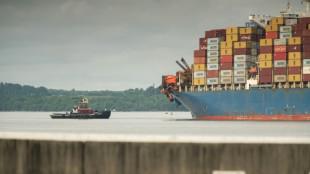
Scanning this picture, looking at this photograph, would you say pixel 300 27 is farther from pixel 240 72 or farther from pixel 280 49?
pixel 240 72

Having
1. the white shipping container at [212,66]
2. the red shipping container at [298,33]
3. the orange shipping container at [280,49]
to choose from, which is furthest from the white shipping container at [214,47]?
the red shipping container at [298,33]

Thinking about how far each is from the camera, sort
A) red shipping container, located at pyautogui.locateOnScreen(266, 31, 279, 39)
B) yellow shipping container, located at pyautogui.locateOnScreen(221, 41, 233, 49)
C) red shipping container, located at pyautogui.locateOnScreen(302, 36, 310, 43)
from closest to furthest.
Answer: red shipping container, located at pyautogui.locateOnScreen(302, 36, 310, 43)
red shipping container, located at pyautogui.locateOnScreen(266, 31, 279, 39)
yellow shipping container, located at pyautogui.locateOnScreen(221, 41, 233, 49)

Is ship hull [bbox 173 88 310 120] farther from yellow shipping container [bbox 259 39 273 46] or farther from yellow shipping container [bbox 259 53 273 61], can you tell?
yellow shipping container [bbox 259 39 273 46]

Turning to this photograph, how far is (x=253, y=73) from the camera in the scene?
341 ft

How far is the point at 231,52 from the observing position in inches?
4173

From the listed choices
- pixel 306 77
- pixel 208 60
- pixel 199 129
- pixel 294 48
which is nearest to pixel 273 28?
pixel 294 48

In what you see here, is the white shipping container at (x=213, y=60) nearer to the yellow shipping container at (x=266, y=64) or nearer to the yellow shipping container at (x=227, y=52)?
the yellow shipping container at (x=227, y=52)

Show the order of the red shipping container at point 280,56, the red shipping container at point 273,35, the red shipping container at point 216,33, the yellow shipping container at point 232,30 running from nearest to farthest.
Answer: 1. the red shipping container at point 280,56
2. the red shipping container at point 273,35
3. the yellow shipping container at point 232,30
4. the red shipping container at point 216,33

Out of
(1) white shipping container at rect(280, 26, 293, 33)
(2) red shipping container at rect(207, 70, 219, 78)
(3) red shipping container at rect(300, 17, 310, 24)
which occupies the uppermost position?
(3) red shipping container at rect(300, 17, 310, 24)

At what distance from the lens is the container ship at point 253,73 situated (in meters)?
98.1

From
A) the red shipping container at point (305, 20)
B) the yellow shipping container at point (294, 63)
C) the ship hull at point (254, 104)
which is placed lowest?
the ship hull at point (254, 104)

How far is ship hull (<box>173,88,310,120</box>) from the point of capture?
320 feet

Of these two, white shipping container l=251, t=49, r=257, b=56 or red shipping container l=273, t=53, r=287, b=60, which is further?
white shipping container l=251, t=49, r=257, b=56

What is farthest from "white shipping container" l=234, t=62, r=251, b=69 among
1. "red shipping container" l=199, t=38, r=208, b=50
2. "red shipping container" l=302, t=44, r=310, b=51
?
"red shipping container" l=302, t=44, r=310, b=51
